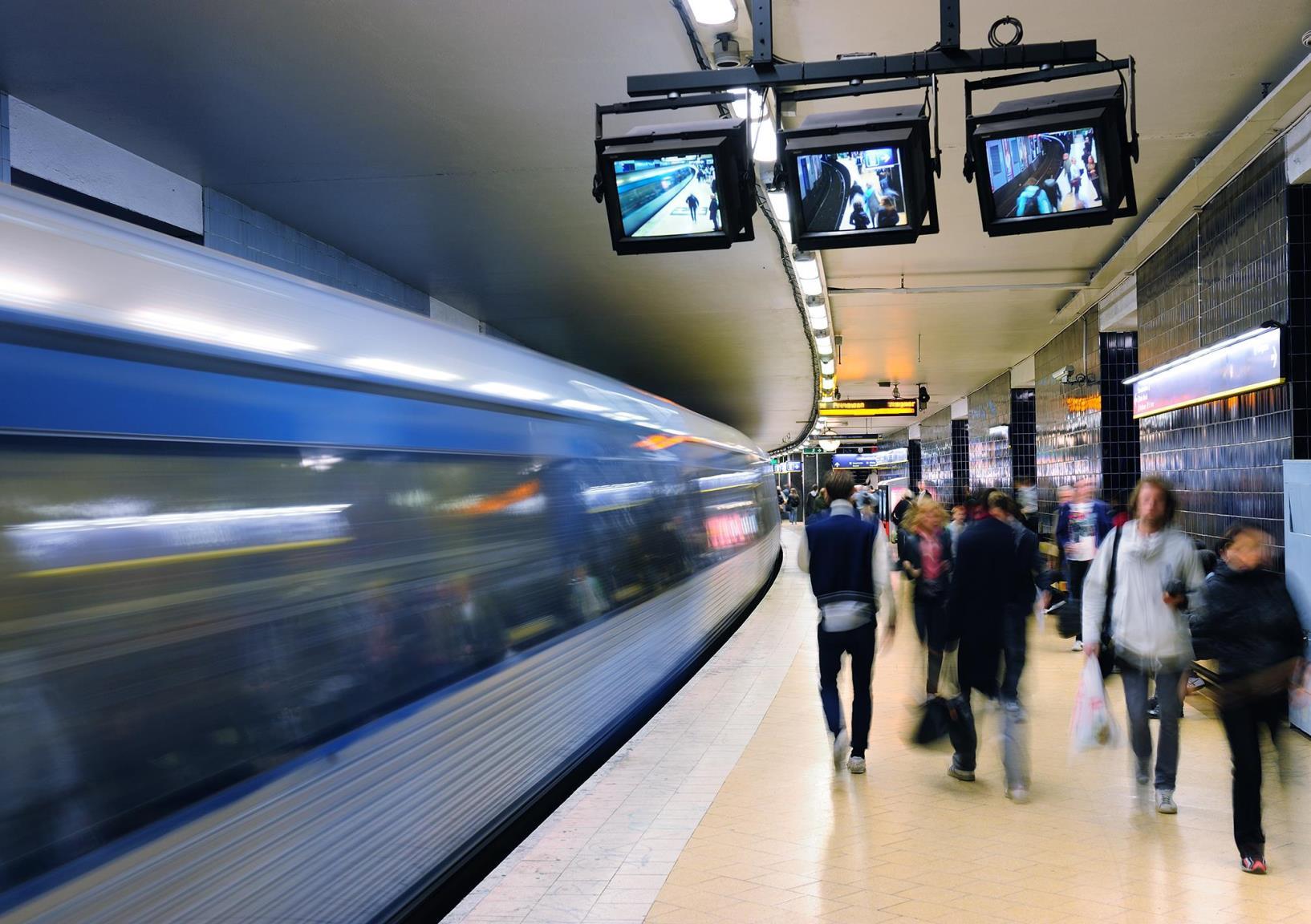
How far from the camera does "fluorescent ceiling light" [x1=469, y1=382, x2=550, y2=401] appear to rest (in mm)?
4535

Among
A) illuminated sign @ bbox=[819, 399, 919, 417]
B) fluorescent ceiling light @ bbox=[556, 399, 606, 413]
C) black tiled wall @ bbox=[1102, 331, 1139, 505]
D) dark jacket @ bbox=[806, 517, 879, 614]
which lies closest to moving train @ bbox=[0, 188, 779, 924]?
fluorescent ceiling light @ bbox=[556, 399, 606, 413]

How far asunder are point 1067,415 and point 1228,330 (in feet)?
26.5

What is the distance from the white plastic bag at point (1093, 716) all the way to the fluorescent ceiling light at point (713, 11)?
3.58m

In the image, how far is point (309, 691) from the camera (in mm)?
2998

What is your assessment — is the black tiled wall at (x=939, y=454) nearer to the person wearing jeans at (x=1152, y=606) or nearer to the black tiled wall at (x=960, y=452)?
the black tiled wall at (x=960, y=452)

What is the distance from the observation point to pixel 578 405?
601 cm

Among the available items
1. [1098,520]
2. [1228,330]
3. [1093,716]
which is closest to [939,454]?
[1098,520]

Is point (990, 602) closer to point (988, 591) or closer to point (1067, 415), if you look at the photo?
point (988, 591)

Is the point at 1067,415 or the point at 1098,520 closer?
the point at 1098,520

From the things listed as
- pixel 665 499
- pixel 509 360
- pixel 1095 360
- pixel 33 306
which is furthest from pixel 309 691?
pixel 1095 360

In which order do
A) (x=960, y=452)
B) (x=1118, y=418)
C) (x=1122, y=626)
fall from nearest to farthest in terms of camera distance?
(x=1122, y=626)
(x=1118, y=418)
(x=960, y=452)

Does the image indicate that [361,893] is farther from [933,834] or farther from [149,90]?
[149,90]

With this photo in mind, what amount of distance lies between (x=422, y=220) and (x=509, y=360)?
15.3 ft

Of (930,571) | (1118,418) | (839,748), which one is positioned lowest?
(839,748)
